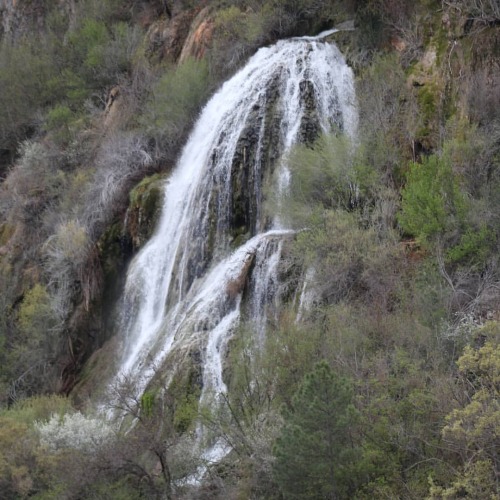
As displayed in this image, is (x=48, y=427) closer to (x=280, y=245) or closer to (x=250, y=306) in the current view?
(x=250, y=306)

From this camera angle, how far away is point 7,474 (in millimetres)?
13328

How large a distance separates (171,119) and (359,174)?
12.6 metres

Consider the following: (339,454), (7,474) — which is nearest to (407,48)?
(339,454)

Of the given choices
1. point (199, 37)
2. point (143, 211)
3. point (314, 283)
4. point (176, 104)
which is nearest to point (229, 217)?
point (143, 211)

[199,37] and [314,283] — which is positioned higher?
[199,37]

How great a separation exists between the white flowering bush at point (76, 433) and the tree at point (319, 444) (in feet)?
16.2

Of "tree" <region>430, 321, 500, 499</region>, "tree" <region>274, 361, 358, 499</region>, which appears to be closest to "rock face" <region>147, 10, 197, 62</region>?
"tree" <region>274, 361, 358, 499</region>

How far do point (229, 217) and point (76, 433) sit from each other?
8.93m

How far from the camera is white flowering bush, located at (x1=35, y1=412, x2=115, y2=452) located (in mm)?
13765

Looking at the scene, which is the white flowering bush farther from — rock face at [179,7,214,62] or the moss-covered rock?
rock face at [179,7,214,62]

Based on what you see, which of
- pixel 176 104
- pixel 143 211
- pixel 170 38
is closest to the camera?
pixel 143 211

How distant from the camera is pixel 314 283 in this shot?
50.9ft

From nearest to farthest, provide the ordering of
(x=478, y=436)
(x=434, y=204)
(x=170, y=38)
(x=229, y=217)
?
(x=478, y=436) → (x=434, y=204) → (x=229, y=217) → (x=170, y=38)

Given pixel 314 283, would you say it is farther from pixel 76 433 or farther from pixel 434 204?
pixel 76 433
